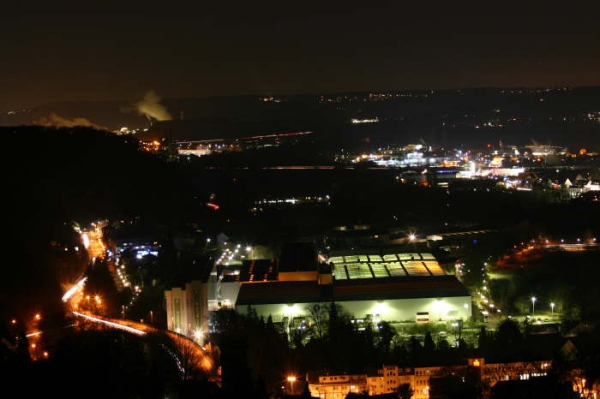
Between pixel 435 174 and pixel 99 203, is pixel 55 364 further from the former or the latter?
pixel 435 174

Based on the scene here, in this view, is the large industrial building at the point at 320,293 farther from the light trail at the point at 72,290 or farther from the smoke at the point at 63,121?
the smoke at the point at 63,121

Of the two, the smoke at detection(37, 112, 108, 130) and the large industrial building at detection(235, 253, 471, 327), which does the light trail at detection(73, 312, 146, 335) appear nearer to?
the large industrial building at detection(235, 253, 471, 327)

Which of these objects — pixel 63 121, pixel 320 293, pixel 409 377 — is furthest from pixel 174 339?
pixel 63 121

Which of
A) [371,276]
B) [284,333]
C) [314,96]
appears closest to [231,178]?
[371,276]

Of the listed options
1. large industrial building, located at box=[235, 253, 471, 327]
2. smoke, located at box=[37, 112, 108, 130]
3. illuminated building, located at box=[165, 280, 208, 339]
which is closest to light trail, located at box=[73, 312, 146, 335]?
illuminated building, located at box=[165, 280, 208, 339]

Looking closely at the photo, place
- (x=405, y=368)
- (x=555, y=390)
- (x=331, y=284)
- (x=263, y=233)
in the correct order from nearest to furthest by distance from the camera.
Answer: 1. (x=555, y=390)
2. (x=405, y=368)
3. (x=331, y=284)
4. (x=263, y=233)

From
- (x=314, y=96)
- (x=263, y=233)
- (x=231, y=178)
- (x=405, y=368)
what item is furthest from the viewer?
(x=314, y=96)

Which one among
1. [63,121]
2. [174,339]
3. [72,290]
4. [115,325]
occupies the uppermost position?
[63,121]

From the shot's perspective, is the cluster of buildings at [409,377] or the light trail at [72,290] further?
the light trail at [72,290]

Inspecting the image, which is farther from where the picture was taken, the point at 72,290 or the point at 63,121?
the point at 63,121

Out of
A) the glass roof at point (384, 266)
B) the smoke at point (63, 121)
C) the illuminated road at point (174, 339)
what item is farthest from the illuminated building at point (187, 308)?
the smoke at point (63, 121)

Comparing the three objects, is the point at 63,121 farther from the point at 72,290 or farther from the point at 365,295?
the point at 365,295
